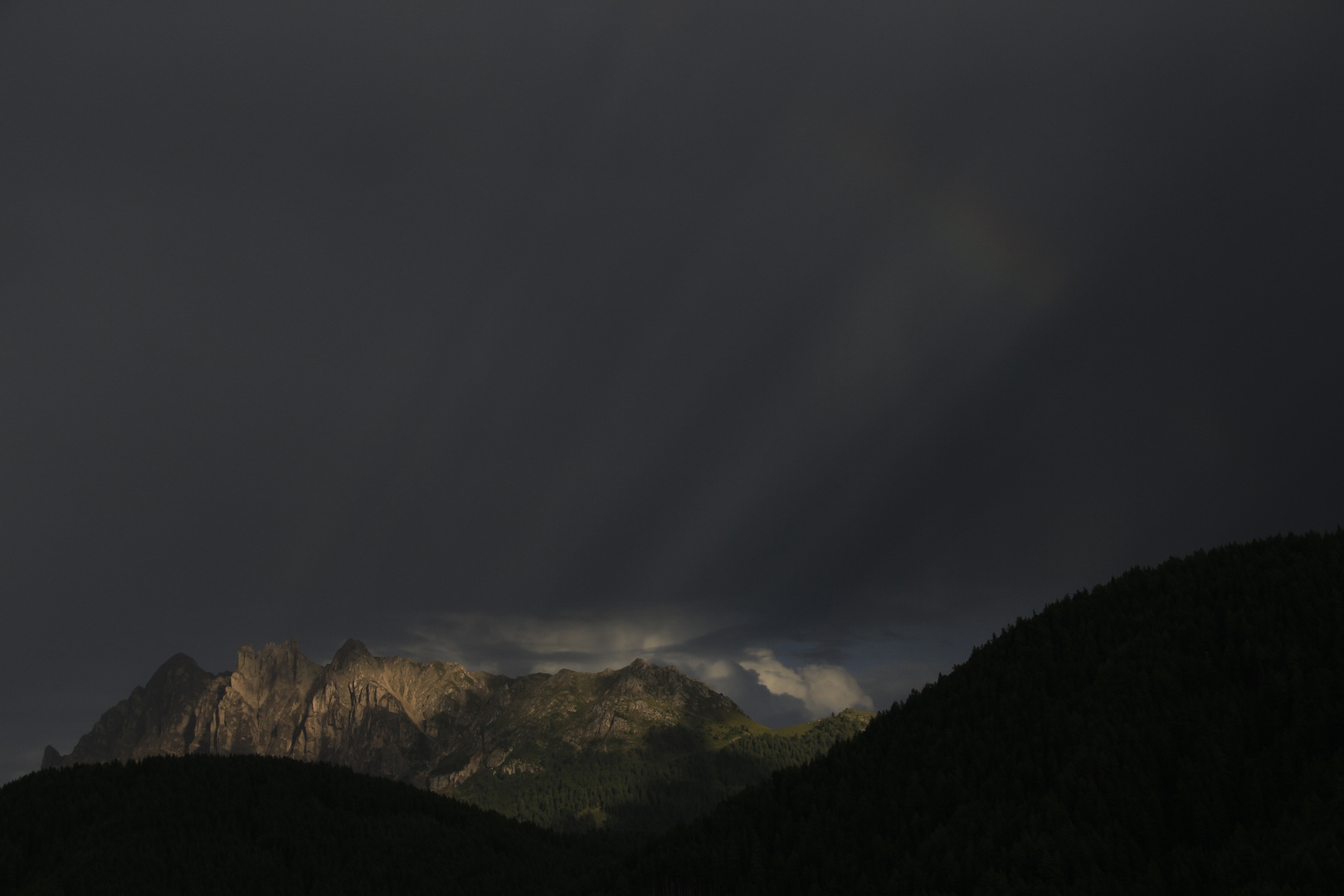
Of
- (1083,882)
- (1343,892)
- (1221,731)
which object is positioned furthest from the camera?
(1221,731)

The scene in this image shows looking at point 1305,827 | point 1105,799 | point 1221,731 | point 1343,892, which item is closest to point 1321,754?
point 1221,731

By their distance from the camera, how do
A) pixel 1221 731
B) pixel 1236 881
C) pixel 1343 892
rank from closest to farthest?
pixel 1343 892 < pixel 1236 881 < pixel 1221 731

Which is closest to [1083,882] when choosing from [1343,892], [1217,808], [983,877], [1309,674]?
[983,877]

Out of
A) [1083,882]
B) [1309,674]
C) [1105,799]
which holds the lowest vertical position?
[1083,882]

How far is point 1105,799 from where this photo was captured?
198250 millimetres

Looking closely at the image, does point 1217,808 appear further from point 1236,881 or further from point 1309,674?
point 1309,674

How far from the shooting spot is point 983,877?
183000 mm

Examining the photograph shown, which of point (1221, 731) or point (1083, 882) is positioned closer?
point (1083, 882)

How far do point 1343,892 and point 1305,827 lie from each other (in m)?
26.7

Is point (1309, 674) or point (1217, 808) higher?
point (1309, 674)

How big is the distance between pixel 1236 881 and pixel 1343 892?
25.2 metres

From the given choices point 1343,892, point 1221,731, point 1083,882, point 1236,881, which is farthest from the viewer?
point 1221,731

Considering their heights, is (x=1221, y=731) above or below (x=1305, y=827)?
above

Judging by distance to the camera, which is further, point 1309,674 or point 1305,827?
point 1309,674
